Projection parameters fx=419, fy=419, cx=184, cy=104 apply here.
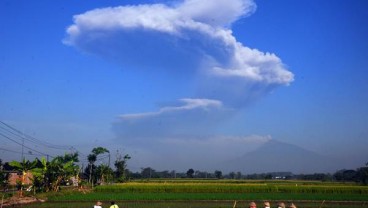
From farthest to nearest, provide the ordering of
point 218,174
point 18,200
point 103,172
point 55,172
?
1. point 218,174
2. point 103,172
3. point 55,172
4. point 18,200

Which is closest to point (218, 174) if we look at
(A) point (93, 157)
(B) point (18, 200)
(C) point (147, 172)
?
(C) point (147, 172)

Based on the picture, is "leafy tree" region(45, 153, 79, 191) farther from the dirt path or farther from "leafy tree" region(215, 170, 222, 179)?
"leafy tree" region(215, 170, 222, 179)

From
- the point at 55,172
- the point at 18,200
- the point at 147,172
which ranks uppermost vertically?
the point at 147,172

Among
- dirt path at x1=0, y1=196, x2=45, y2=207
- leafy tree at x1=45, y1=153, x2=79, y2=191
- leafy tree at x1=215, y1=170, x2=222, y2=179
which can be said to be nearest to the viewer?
dirt path at x1=0, y1=196, x2=45, y2=207

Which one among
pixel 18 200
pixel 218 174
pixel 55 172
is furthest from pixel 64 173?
pixel 218 174

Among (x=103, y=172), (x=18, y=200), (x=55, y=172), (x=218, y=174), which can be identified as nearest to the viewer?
(x=18, y=200)

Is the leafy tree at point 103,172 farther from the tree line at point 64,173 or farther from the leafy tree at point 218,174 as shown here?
the leafy tree at point 218,174

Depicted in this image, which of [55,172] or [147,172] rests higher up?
[147,172]

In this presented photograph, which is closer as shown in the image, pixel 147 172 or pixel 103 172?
pixel 103 172

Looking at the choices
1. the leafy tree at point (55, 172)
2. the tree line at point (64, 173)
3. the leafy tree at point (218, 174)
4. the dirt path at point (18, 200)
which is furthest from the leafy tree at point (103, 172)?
the leafy tree at point (218, 174)

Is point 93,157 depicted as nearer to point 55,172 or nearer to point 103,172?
point 103,172

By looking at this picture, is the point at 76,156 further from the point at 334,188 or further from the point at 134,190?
the point at 334,188

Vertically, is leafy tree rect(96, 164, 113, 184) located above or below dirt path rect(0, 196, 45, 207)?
above

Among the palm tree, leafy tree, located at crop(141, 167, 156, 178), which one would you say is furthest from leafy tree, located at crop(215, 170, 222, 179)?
the palm tree
